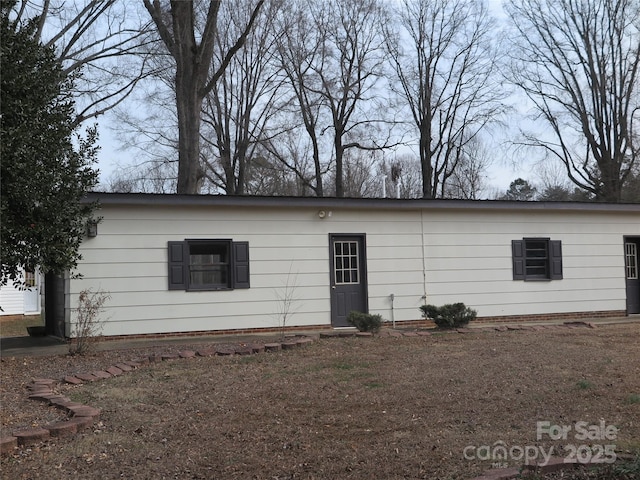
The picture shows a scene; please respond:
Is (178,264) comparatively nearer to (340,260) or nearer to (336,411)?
(340,260)

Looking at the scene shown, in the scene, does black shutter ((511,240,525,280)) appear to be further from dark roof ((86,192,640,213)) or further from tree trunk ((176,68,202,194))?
tree trunk ((176,68,202,194))

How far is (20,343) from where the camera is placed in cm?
1156

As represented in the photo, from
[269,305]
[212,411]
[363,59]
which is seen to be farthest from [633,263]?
[363,59]

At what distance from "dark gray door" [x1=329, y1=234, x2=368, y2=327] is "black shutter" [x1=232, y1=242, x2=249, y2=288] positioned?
180 centimetres

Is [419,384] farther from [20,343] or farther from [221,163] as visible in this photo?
[221,163]

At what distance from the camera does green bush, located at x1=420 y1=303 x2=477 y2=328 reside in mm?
11383

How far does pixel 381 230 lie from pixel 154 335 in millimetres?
5050

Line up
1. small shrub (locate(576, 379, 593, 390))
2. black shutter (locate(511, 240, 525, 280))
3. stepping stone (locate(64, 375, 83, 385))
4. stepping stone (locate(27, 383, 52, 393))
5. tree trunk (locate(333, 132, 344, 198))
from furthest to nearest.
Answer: tree trunk (locate(333, 132, 344, 198)) < black shutter (locate(511, 240, 525, 280)) < stepping stone (locate(64, 375, 83, 385)) < stepping stone (locate(27, 383, 52, 393)) < small shrub (locate(576, 379, 593, 390))

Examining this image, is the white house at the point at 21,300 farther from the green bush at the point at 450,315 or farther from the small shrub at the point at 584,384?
the small shrub at the point at 584,384

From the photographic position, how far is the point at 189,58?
54.0ft

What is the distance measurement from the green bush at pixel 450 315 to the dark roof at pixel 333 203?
2.52 meters

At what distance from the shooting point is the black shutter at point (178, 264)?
38.1 feet

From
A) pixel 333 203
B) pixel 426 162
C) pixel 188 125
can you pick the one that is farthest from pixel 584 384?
pixel 426 162

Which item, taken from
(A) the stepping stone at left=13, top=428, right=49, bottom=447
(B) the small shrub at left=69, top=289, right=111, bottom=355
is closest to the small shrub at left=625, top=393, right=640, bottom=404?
(A) the stepping stone at left=13, top=428, right=49, bottom=447
